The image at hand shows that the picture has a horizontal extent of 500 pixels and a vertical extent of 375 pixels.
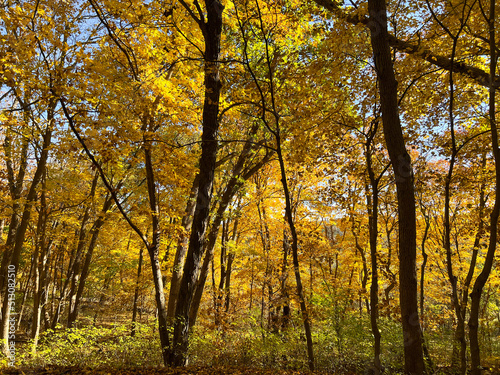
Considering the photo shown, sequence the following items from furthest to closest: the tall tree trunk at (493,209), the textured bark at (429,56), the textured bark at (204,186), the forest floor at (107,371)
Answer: the textured bark at (429,56), the textured bark at (204,186), the forest floor at (107,371), the tall tree trunk at (493,209)

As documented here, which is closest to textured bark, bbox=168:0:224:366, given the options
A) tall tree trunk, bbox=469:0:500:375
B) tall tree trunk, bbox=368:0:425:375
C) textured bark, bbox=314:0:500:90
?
textured bark, bbox=314:0:500:90

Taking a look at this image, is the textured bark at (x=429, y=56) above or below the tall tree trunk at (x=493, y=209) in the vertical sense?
above

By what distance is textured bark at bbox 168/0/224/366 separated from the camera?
172 inches

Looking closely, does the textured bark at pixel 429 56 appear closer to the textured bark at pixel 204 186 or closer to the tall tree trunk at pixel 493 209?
the tall tree trunk at pixel 493 209

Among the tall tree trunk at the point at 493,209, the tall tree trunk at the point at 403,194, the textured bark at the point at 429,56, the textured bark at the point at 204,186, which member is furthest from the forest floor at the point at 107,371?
the textured bark at the point at 429,56

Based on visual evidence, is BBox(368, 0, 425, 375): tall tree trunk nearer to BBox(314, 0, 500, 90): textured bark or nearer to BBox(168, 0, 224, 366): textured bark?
BBox(314, 0, 500, 90): textured bark

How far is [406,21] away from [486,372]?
22.9 ft

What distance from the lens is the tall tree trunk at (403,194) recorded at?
3.67 metres

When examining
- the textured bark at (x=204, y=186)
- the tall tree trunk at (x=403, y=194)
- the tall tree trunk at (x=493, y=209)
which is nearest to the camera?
the tall tree trunk at (x=493, y=209)

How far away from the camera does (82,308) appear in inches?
920

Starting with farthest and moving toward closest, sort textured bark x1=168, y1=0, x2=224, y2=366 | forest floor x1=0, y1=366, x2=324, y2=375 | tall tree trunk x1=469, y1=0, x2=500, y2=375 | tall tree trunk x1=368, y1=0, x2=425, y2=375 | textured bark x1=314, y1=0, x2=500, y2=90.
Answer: textured bark x1=314, y1=0, x2=500, y2=90 → textured bark x1=168, y1=0, x2=224, y2=366 → tall tree trunk x1=368, y1=0, x2=425, y2=375 → forest floor x1=0, y1=366, x2=324, y2=375 → tall tree trunk x1=469, y1=0, x2=500, y2=375

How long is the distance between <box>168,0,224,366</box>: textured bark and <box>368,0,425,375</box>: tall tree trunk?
7.55 ft

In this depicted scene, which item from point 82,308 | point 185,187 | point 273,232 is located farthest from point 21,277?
point 185,187

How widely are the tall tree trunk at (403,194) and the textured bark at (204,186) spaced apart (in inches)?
90.6
